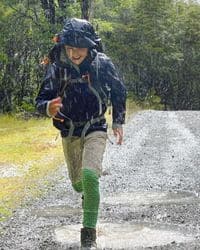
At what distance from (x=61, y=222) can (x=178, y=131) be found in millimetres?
14524

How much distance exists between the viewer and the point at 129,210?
8367mm

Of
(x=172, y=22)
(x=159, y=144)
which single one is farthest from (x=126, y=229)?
(x=172, y=22)

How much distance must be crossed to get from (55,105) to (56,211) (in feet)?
8.92

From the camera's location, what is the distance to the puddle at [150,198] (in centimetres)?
895

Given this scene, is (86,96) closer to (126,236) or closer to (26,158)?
(126,236)

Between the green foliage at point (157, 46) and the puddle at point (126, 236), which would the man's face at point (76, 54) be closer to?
the puddle at point (126, 236)

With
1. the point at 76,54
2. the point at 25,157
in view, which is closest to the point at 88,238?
the point at 76,54

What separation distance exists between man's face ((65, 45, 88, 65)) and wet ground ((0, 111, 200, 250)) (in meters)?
1.77

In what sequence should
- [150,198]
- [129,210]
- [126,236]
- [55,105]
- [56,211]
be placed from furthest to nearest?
[150,198] < [56,211] < [129,210] < [126,236] < [55,105]

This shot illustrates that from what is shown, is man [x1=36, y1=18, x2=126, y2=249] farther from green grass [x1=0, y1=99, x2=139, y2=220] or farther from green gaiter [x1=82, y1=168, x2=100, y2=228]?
green grass [x1=0, y1=99, x2=139, y2=220]

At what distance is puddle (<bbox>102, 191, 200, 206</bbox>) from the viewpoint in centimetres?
895

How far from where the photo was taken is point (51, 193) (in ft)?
33.4

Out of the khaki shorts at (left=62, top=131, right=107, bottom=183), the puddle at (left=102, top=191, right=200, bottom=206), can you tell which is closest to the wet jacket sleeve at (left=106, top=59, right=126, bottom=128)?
the khaki shorts at (left=62, top=131, right=107, bottom=183)

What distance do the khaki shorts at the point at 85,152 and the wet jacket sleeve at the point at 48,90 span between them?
1.63 feet
